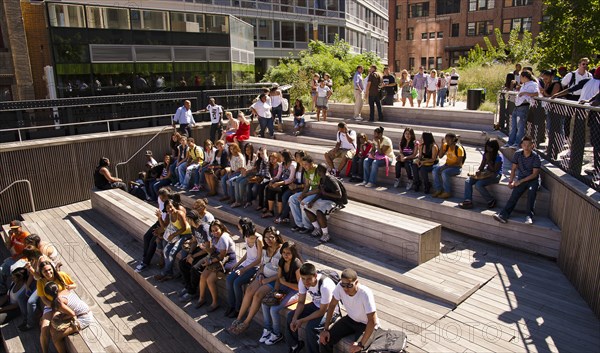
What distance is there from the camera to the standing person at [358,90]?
14672 millimetres

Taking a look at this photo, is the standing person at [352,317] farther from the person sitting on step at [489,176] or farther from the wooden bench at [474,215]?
the person sitting on step at [489,176]

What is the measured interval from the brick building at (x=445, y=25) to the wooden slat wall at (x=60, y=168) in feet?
137

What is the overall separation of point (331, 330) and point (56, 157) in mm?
10857

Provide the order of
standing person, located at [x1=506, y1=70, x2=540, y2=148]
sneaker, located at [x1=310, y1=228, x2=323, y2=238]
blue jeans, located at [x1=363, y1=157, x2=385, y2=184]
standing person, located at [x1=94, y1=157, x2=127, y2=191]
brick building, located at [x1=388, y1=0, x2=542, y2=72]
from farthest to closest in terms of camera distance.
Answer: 1. brick building, located at [x1=388, y1=0, x2=542, y2=72]
2. standing person, located at [x1=94, y1=157, x2=127, y2=191]
3. blue jeans, located at [x1=363, y1=157, x2=385, y2=184]
4. standing person, located at [x1=506, y1=70, x2=540, y2=148]
5. sneaker, located at [x1=310, y1=228, x2=323, y2=238]

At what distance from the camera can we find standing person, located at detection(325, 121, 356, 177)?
33.4 feet

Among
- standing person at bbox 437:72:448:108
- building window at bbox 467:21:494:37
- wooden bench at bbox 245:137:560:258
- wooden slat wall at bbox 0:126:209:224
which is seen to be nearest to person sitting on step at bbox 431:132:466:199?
wooden bench at bbox 245:137:560:258

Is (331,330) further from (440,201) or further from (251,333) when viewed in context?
(440,201)

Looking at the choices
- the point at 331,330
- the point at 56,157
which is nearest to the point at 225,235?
the point at 331,330

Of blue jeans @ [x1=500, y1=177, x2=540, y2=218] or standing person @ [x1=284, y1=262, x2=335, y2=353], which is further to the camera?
blue jeans @ [x1=500, y1=177, x2=540, y2=218]

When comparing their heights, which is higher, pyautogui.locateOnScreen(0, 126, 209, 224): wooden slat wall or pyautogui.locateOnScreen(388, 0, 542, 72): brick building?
pyautogui.locateOnScreen(388, 0, 542, 72): brick building

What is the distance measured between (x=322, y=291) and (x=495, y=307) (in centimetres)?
238

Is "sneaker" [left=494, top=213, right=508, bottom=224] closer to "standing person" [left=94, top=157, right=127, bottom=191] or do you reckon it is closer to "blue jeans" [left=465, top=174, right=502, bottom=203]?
"blue jeans" [left=465, top=174, right=502, bottom=203]

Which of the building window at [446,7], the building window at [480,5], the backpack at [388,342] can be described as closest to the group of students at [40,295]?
the backpack at [388,342]

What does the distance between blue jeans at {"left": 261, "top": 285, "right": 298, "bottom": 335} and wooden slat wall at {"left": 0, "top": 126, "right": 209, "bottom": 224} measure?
9.65 meters
